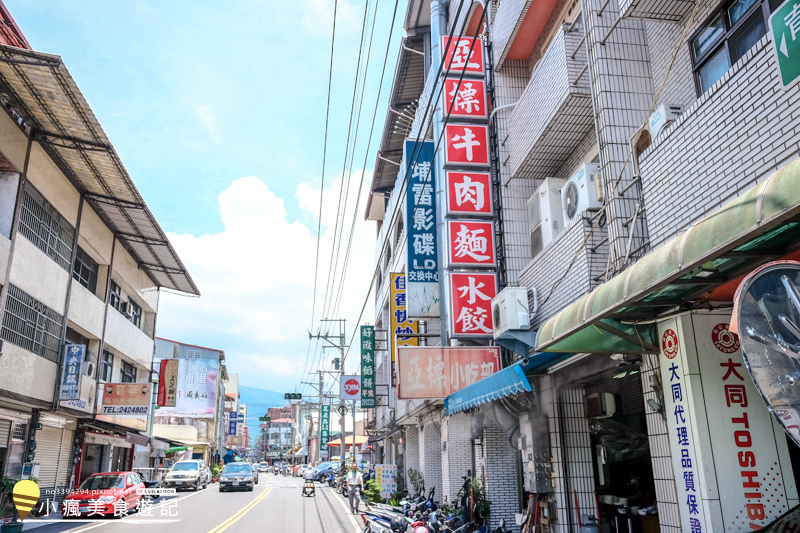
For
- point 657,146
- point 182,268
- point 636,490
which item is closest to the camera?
point 657,146

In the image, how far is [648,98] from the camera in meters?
8.36

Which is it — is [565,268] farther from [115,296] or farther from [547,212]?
[115,296]

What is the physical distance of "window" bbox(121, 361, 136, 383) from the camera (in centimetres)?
2873

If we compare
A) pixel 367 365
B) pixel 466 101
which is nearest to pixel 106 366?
pixel 367 365

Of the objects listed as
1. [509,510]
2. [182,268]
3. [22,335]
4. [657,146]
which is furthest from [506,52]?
[182,268]

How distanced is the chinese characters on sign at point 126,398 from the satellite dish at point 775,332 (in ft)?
72.5

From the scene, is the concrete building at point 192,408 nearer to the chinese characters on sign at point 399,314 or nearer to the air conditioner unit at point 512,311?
the chinese characters on sign at point 399,314

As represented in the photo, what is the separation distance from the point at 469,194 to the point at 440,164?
4.65 ft

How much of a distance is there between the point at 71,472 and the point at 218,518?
9.03 meters

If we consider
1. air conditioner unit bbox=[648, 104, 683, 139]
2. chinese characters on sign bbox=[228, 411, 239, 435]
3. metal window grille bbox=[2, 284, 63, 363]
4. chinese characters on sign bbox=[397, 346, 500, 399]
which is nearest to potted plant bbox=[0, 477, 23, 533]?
metal window grille bbox=[2, 284, 63, 363]

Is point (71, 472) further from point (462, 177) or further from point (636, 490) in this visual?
point (636, 490)

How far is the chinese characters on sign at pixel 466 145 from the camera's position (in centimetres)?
1270

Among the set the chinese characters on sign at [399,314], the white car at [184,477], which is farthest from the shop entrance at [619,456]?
the white car at [184,477]

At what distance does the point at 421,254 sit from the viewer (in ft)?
48.4
